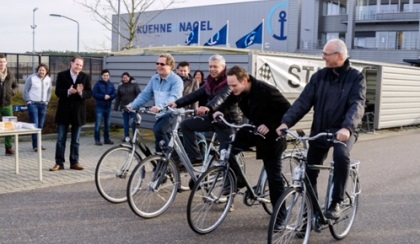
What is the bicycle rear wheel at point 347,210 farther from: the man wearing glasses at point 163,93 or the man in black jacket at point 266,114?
the man wearing glasses at point 163,93

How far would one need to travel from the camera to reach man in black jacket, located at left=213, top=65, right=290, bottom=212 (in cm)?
535

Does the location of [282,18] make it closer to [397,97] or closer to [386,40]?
[386,40]

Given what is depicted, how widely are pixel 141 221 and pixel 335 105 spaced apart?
2.44 m

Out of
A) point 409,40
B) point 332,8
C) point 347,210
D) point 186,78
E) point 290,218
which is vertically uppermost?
point 332,8

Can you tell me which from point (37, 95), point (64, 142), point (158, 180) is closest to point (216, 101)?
point (158, 180)

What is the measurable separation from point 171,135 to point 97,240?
1.53 m

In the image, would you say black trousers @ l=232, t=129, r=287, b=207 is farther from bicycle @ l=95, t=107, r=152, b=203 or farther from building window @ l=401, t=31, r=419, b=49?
building window @ l=401, t=31, r=419, b=49

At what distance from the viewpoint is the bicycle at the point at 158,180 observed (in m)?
5.77

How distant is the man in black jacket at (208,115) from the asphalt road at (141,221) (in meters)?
0.72

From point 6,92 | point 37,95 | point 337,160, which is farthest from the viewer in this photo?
point 37,95

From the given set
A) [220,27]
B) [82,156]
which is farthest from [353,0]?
[82,156]

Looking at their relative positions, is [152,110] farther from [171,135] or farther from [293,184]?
[293,184]

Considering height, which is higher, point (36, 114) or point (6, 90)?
point (6, 90)

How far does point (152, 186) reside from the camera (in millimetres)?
5914
